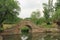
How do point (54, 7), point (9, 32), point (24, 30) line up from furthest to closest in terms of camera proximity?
point (54, 7) → point (24, 30) → point (9, 32)

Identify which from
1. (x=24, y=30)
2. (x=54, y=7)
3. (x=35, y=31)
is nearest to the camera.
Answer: (x=35, y=31)

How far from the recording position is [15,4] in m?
62.2

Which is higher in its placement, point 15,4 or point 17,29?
point 15,4

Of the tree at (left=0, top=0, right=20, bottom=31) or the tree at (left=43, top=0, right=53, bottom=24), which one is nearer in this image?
the tree at (left=0, top=0, right=20, bottom=31)

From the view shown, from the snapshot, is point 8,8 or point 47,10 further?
point 47,10

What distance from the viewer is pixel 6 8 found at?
6150 cm

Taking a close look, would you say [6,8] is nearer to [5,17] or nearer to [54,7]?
[5,17]

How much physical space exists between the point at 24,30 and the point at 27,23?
21.0 ft

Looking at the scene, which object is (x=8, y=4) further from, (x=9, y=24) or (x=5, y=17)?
(x=9, y=24)

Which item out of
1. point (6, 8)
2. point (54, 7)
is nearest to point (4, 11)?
point (6, 8)

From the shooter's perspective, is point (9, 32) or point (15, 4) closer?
point (15, 4)

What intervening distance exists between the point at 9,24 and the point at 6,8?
691 inches

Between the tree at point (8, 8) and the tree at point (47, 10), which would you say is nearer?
the tree at point (8, 8)

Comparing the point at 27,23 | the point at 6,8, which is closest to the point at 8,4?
the point at 6,8
